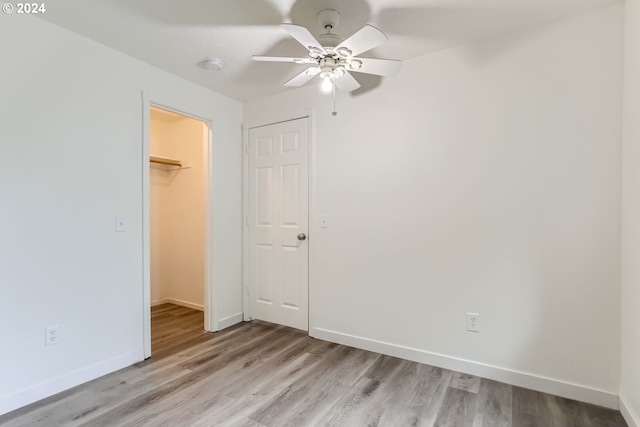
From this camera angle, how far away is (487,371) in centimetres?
224

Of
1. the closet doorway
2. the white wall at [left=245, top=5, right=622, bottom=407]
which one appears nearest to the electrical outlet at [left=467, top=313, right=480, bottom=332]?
the white wall at [left=245, top=5, right=622, bottom=407]

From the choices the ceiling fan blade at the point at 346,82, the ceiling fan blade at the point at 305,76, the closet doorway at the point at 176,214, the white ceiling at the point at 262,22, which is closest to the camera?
the white ceiling at the point at 262,22

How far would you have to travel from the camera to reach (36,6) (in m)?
1.89

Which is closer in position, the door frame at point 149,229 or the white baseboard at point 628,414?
the white baseboard at point 628,414

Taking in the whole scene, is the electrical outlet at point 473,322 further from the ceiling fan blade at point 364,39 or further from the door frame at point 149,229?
the door frame at point 149,229

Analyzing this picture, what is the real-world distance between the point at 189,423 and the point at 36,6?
263 cm

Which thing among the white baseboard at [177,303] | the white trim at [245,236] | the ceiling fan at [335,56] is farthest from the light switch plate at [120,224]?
the white baseboard at [177,303]

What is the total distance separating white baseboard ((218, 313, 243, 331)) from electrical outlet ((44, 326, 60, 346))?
1.39 m

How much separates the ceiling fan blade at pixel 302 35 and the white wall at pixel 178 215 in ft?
8.51

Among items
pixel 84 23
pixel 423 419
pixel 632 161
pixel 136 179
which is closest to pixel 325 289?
pixel 423 419

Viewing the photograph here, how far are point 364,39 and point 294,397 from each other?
7.26 feet

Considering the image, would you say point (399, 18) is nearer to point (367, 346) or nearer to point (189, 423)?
point (367, 346)

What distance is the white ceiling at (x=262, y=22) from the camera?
187 cm

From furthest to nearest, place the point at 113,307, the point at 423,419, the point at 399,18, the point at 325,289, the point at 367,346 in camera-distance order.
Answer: the point at 325,289, the point at 367,346, the point at 113,307, the point at 399,18, the point at 423,419
